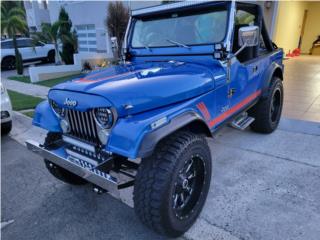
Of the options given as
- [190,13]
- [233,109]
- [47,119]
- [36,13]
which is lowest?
[233,109]

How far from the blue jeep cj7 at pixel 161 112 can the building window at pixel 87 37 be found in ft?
37.4

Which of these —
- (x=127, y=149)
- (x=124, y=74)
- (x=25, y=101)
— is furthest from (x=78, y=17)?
(x=127, y=149)

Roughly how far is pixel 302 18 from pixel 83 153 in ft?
53.4

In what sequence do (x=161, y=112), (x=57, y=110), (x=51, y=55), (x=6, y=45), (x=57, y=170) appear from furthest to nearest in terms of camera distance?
(x=51, y=55) → (x=6, y=45) → (x=57, y=170) → (x=57, y=110) → (x=161, y=112)

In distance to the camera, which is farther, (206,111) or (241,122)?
(241,122)

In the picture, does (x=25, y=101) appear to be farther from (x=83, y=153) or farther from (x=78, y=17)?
(x=78, y=17)

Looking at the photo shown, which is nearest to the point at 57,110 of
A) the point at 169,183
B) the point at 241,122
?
the point at 169,183

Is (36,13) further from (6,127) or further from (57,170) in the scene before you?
(57,170)

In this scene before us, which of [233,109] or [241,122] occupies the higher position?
[233,109]

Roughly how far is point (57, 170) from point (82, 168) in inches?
37.2

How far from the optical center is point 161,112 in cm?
200

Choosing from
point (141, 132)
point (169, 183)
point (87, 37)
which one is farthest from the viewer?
point (87, 37)

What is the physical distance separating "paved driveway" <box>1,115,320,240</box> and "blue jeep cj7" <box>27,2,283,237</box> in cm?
28

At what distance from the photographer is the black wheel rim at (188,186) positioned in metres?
2.14
